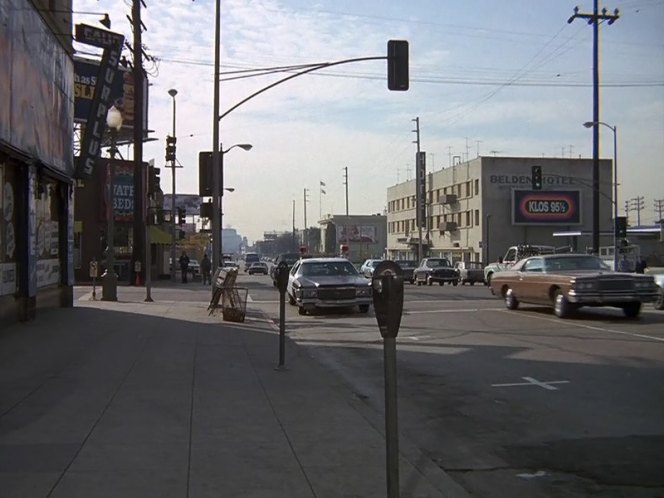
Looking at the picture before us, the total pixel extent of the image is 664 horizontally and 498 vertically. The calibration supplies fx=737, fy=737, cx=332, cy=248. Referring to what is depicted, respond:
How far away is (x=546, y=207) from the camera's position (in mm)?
69938

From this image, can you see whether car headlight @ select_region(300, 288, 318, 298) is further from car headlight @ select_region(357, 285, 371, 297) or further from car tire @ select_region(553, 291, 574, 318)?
car tire @ select_region(553, 291, 574, 318)

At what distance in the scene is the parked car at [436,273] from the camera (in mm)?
42250

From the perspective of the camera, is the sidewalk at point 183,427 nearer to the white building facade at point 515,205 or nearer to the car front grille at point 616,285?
the car front grille at point 616,285

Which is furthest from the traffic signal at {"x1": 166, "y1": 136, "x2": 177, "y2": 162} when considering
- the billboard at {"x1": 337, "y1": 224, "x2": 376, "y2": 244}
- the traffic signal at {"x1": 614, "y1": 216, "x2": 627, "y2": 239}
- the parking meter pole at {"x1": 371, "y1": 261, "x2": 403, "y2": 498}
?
the billboard at {"x1": 337, "y1": 224, "x2": 376, "y2": 244}

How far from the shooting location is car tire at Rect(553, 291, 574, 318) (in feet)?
58.2

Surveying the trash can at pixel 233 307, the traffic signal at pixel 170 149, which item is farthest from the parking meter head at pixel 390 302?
the traffic signal at pixel 170 149

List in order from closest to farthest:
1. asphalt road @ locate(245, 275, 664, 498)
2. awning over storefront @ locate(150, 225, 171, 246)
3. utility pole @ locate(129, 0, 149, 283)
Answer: asphalt road @ locate(245, 275, 664, 498) → utility pole @ locate(129, 0, 149, 283) → awning over storefront @ locate(150, 225, 171, 246)

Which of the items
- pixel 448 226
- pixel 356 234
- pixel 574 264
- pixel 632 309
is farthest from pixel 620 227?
pixel 356 234

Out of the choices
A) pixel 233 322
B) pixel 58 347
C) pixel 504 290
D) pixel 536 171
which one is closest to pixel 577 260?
pixel 504 290

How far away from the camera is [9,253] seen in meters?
14.1

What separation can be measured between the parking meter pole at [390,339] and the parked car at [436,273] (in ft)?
124

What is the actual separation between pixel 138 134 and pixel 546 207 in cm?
4690

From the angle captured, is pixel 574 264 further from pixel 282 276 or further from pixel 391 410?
pixel 391 410

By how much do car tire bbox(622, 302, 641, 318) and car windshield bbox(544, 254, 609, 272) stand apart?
4.14 ft
